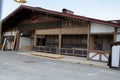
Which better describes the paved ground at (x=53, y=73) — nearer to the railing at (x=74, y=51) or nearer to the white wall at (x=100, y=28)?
the white wall at (x=100, y=28)

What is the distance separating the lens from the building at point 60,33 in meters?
16.2

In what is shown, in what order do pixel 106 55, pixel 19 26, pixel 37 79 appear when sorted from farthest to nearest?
1. pixel 19 26
2. pixel 106 55
3. pixel 37 79

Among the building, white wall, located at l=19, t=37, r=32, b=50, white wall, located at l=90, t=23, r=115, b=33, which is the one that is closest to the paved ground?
white wall, located at l=90, t=23, r=115, b=33

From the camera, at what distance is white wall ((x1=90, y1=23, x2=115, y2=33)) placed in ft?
50.9

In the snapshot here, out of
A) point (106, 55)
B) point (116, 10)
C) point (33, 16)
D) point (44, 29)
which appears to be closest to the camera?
point (106, 55)

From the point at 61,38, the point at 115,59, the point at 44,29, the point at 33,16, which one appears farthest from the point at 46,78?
the point at 33,16

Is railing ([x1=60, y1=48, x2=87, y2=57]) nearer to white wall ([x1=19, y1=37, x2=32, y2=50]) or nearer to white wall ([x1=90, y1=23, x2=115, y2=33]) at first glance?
white wall ([x1=90, y1=23, x2=115, y2=33])

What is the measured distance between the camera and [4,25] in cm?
2823

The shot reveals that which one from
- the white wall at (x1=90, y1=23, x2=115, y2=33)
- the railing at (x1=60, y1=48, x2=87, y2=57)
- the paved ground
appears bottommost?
the paved ground

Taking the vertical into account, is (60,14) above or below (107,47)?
above

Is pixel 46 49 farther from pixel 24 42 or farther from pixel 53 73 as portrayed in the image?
pixel 53 73

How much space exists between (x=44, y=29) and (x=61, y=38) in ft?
9.78

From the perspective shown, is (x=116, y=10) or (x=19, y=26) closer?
(x=19, y=26)

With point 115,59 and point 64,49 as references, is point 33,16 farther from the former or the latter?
point 115,59
